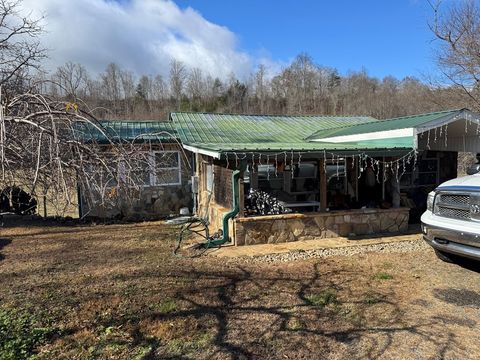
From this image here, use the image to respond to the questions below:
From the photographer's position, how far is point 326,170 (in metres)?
10.3

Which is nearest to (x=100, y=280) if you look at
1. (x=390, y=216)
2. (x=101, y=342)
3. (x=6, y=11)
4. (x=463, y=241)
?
(x=101, y=342)

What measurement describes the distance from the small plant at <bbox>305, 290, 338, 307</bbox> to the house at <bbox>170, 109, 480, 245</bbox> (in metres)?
3.07

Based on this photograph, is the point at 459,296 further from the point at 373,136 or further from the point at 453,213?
the point at 373,136

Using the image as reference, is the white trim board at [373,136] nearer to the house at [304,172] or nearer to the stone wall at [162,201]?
the house at [304,172]

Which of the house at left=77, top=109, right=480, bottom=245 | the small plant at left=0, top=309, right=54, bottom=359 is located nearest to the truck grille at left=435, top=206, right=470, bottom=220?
the house at left=77, top=109, right=480, bottom=245

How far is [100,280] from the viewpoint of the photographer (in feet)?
19.7

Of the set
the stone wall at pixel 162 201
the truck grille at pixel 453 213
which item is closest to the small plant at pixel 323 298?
the truck grille at pixel 453 213

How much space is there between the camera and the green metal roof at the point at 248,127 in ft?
38.2

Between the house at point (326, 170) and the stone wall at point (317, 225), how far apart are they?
23 millimetres

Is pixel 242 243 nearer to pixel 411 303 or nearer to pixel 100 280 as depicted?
pixel 100 280

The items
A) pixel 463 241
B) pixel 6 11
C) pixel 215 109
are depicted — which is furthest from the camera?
pixel 215 109

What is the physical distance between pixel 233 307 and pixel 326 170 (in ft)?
20.4

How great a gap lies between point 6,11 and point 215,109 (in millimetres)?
36751

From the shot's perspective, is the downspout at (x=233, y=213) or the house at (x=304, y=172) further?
the house at (x=304, y=172)
